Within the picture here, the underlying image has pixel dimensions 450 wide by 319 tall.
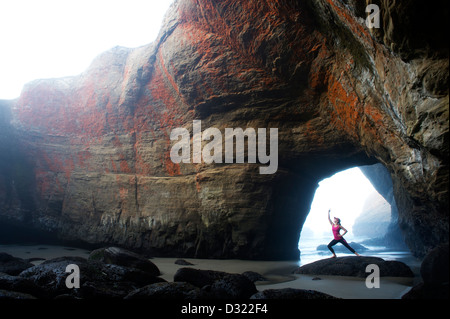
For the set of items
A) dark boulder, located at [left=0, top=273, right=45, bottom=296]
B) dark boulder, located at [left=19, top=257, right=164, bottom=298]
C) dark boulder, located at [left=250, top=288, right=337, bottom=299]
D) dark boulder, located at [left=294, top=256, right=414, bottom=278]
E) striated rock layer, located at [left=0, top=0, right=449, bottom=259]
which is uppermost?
striated rock layer, located at [left=0, top=0, right=449, bottom=259]

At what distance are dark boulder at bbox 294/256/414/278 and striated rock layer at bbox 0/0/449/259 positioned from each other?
87 centimetres

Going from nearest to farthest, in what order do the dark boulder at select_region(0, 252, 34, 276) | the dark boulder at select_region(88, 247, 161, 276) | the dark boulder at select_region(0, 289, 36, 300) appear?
the dark boulder at select_region(0, 289, 36, 300) → the dark boulder at select_region(0, 252, 34, 276) → the dark boulder at select_region(88, 247, 161, 276)

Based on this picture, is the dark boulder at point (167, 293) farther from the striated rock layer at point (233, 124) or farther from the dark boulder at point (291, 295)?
the striated rock layer at point (233, 124)

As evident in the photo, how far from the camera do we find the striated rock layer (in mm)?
4059

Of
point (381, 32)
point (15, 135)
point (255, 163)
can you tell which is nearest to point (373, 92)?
point (381, 32)

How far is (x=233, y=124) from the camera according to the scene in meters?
9.79

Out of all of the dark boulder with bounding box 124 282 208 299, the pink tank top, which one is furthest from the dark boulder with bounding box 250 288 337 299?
the pink tank top

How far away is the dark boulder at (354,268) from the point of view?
5634mm

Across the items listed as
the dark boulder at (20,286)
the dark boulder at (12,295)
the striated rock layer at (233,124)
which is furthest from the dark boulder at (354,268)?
the dark boulder at (12,295)

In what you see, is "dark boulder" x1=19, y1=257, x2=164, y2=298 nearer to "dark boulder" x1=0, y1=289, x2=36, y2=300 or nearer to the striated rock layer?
"dark boulder" x1=0, y1=289, x2=36, y2=300

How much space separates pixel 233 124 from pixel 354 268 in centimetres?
594

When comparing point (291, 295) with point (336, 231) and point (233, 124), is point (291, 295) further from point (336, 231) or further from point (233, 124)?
point (233, 124)
